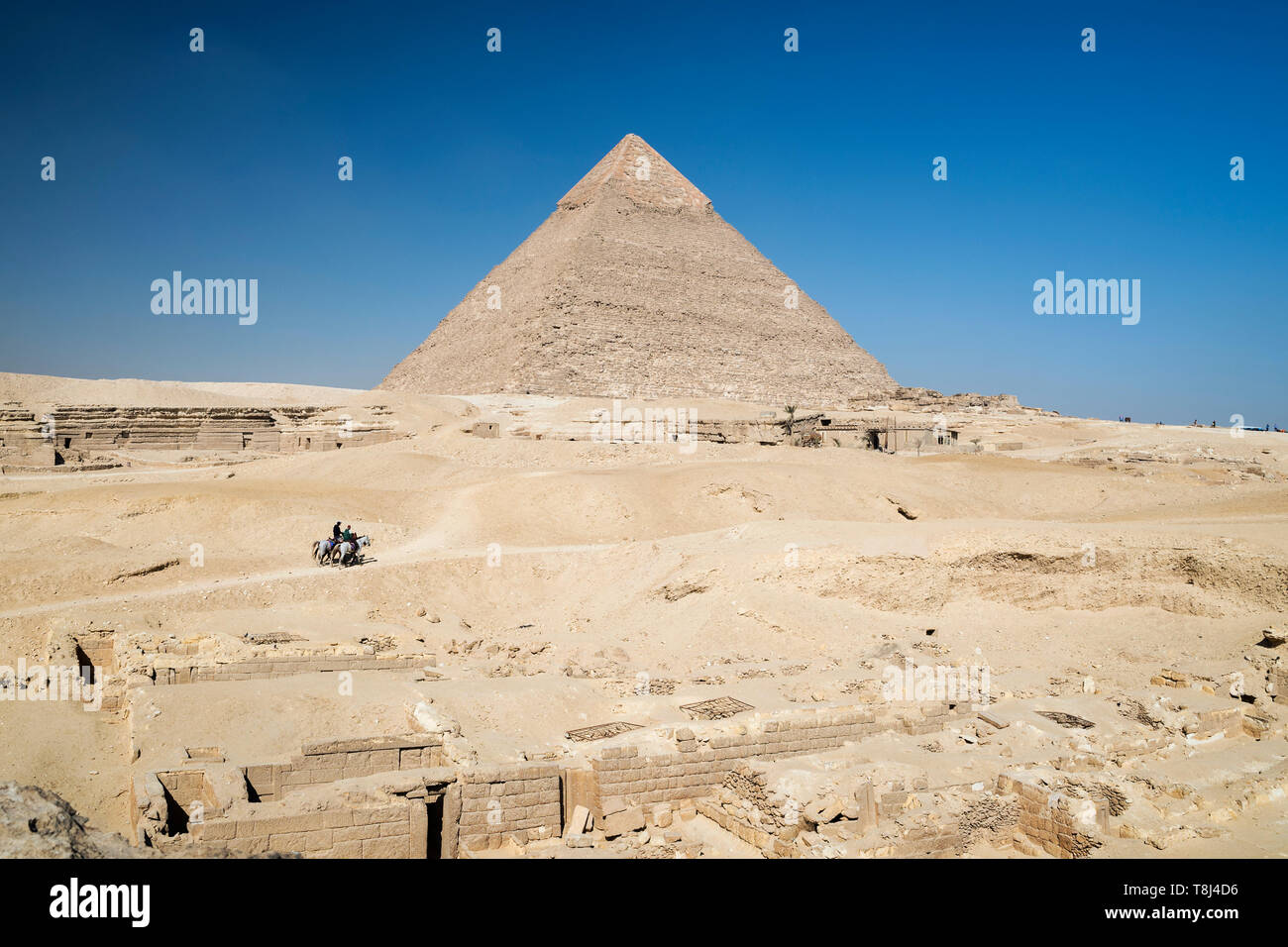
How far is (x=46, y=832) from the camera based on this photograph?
3.14 metres

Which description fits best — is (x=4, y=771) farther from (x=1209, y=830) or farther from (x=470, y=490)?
(x=470, y=490)

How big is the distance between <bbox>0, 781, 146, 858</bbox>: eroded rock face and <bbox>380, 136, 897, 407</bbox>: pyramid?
47560 millimetres

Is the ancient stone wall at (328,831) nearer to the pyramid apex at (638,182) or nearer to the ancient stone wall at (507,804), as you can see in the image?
the ancient stone wall at (507,804)

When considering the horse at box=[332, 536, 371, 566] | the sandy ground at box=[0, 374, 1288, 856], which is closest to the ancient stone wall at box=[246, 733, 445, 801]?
the sandy ground at box=[0, 374, 1288, 856]

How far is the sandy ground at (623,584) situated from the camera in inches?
296

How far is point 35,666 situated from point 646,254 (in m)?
63.4

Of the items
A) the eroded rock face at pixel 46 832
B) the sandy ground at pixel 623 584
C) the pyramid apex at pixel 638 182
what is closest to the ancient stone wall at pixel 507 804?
the sandy ground at pixel 623 584

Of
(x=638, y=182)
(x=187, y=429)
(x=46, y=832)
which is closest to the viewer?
(x=46, y=832)

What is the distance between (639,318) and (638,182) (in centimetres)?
1730

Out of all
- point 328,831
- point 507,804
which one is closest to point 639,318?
point 507,804

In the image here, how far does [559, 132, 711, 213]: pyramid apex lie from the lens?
235ft

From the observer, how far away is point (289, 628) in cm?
1032

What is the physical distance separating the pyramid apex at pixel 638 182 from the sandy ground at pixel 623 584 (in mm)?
55589

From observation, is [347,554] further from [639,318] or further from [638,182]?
[638,182]
